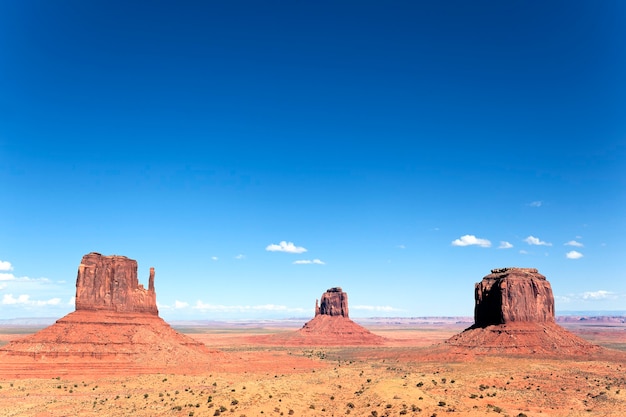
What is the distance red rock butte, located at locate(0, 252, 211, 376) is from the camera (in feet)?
235

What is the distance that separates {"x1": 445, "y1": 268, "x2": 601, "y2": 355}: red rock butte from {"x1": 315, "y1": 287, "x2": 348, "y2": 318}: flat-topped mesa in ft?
272

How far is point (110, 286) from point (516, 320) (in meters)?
79.7

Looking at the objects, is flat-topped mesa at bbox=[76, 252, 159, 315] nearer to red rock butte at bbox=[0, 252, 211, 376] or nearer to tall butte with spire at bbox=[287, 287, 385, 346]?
red rock butte at bbox=[0, 252, 211, 376]

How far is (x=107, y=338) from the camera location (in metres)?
77.4

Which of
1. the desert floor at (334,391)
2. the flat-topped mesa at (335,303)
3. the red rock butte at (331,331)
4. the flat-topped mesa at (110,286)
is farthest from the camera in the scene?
the flat-topped mesa at (335,303)

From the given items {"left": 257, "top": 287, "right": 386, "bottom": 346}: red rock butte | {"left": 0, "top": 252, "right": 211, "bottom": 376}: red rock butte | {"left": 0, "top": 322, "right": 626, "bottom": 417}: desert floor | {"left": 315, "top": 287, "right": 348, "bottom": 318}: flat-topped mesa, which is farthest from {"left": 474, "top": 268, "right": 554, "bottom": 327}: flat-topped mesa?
{"left": 315, "top": 287, "right": 348, "bottom": 318}: flat-topped mesa

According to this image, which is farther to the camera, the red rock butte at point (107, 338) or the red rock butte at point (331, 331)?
the red rock butte at point (331, 331)

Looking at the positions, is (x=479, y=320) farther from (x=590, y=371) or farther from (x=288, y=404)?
(x=288, y=404)

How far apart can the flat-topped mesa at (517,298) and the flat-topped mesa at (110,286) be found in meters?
70.3

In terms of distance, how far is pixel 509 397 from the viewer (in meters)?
49.7

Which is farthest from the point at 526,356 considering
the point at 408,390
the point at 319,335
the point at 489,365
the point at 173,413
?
the point at 319,335

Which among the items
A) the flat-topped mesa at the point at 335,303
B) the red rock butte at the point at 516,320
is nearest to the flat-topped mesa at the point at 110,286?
the red rock butte at the point at 516,320

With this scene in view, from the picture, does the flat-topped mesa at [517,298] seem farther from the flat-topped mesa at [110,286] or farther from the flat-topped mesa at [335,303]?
the flat-topped mesa at [335,303]

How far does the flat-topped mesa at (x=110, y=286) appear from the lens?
82.7m
